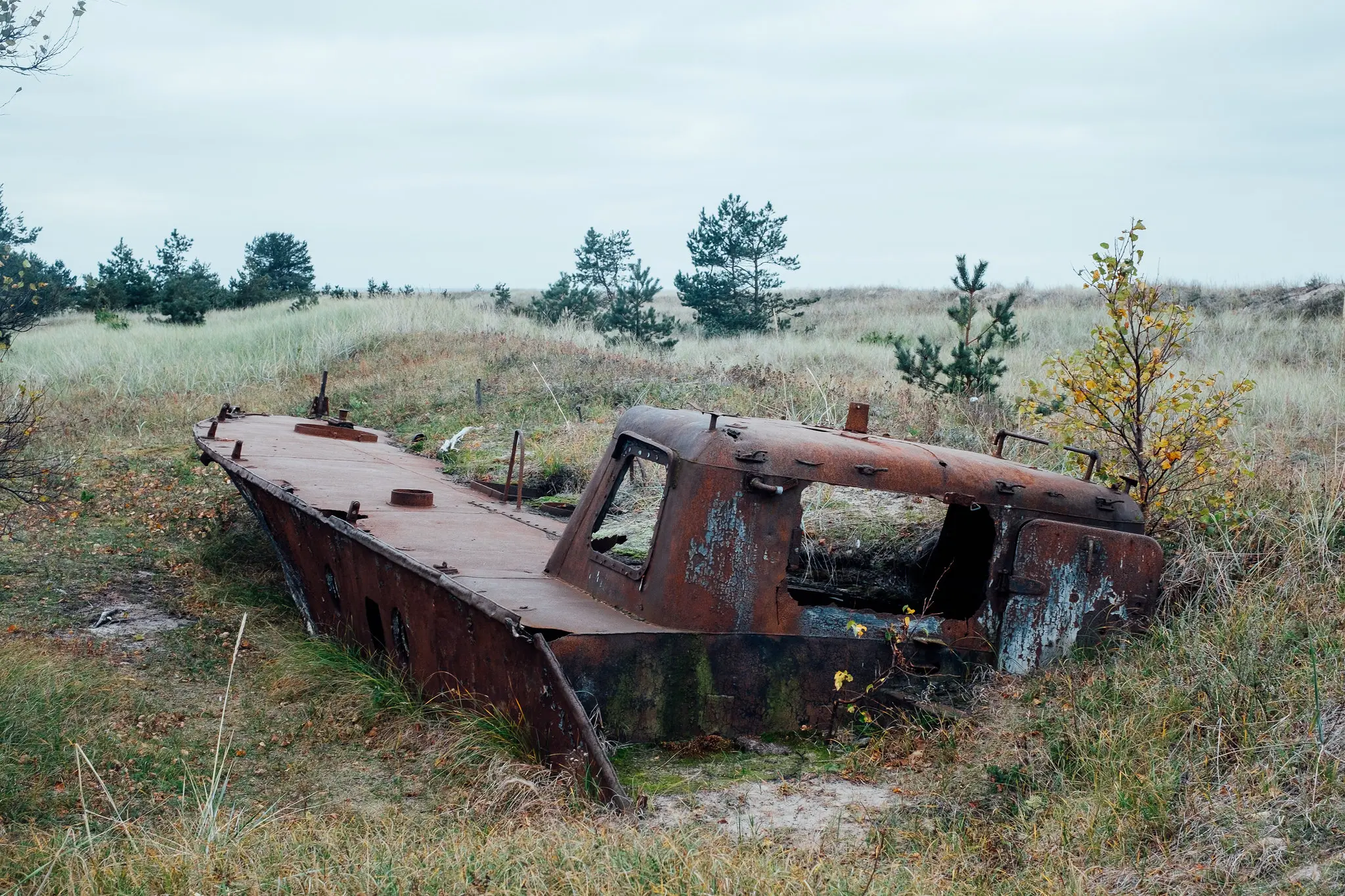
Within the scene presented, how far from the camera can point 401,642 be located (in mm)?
5355

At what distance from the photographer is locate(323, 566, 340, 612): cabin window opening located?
6.12 metres

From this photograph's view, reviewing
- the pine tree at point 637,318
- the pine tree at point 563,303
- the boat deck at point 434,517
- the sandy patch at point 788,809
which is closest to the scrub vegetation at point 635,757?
the sandy patch at point 788,809

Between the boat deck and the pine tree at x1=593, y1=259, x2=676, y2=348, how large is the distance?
469 inches

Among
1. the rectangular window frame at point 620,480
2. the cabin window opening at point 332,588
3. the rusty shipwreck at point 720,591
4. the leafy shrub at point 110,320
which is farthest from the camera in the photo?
the leafy shrub at point 110,320

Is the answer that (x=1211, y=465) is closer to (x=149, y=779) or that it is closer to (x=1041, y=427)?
(x=1041, y=427)

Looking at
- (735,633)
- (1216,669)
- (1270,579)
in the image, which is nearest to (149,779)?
(735,633)

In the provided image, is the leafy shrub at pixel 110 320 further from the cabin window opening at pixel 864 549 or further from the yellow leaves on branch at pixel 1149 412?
the yellow leaves on branch at pixel 1149 412

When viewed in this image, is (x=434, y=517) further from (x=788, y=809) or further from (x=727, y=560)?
(x=788, y=809)

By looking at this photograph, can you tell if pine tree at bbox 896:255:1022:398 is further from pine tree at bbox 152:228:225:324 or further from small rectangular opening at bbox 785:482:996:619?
pine tree at bbox 152:228:225:324

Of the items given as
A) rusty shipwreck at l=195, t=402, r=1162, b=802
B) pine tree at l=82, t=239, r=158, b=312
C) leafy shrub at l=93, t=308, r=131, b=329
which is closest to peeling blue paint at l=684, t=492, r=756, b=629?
rusty shipwreck at l=195, t=402, r=1162, b=802

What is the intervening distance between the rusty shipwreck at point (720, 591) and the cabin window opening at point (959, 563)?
1 cm

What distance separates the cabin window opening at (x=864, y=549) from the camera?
19.4ft

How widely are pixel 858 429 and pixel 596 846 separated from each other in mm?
2659

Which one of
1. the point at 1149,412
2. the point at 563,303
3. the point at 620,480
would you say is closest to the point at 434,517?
the point at 620,480
